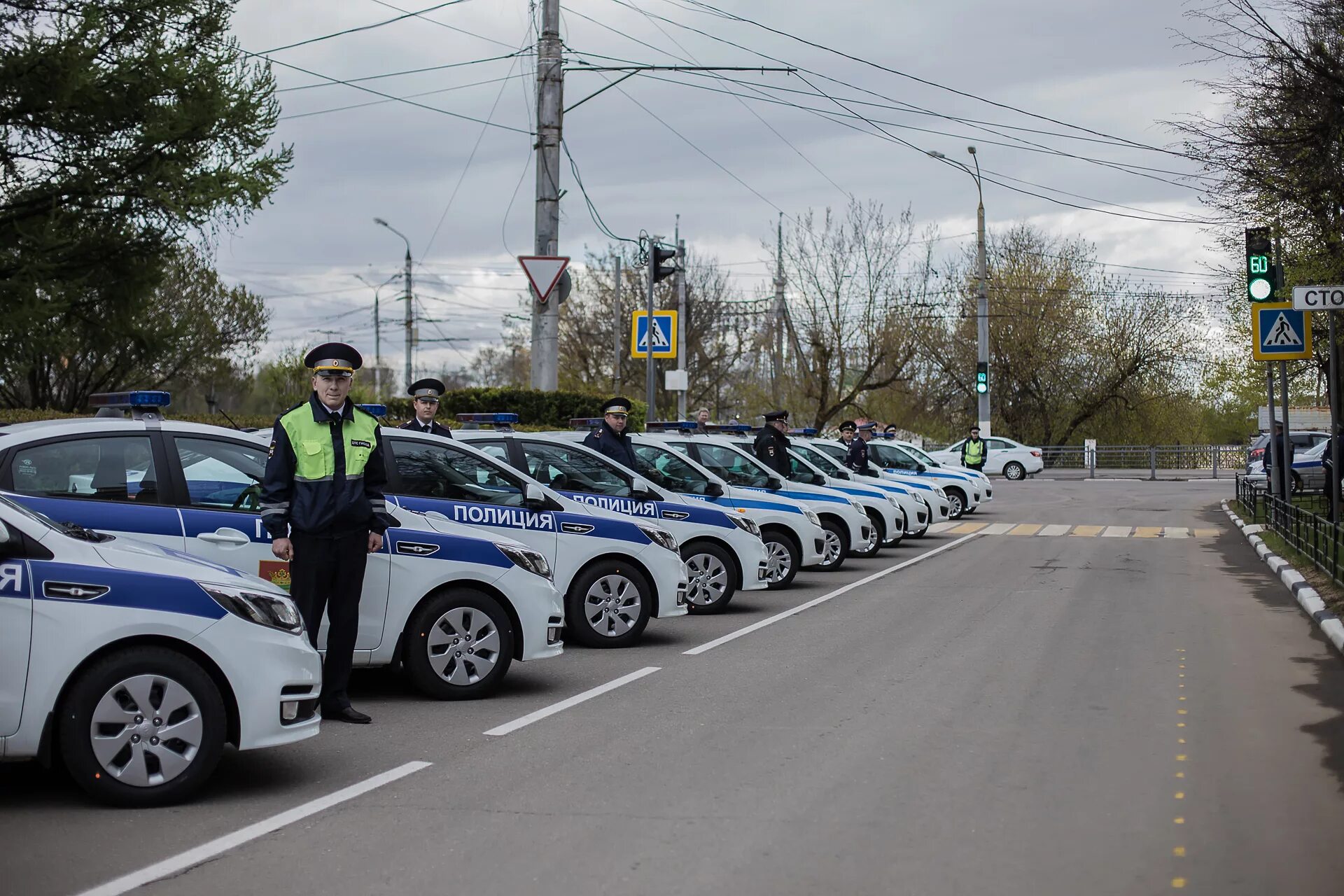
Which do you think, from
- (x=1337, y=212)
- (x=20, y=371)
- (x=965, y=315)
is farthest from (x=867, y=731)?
(x=965, y=315)

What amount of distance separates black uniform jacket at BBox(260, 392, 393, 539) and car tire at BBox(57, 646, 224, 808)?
1446mm

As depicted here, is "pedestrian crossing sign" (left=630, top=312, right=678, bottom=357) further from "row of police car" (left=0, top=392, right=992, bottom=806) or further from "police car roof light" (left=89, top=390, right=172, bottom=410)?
"police car roof light" (left=89, top=390, right=172, bottom=410)

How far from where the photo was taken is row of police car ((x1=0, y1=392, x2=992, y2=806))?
5773 millimetres

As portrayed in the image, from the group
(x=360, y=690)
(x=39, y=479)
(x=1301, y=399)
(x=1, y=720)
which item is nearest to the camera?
(x=1, y=720)

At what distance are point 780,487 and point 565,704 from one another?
8.19 m

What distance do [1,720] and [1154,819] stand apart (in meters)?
4.87

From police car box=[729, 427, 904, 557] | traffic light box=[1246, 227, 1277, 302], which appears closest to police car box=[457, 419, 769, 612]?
police car box=[729, 427, 904, 557]

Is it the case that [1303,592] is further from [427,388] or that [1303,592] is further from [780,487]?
[427,388]

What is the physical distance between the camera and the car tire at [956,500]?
28188mm

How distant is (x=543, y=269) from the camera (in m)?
17.5

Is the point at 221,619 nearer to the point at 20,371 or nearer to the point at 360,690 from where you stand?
the point at 360,690

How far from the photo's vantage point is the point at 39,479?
7109 mm

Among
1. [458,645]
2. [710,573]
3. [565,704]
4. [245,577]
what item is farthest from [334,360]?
[710,573]

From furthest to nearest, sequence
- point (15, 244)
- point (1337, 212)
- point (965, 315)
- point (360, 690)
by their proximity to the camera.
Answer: point (965, 315) < point (15, 244) < point (1337, 212) < point (360, 690)
